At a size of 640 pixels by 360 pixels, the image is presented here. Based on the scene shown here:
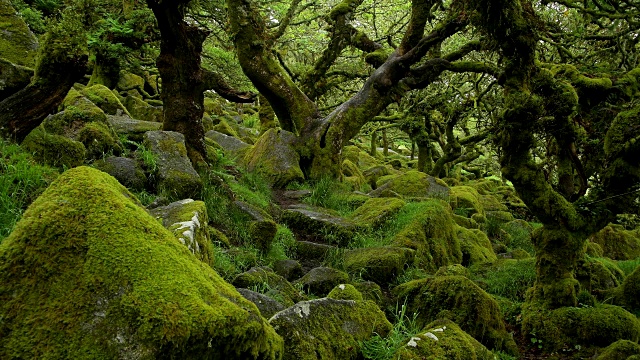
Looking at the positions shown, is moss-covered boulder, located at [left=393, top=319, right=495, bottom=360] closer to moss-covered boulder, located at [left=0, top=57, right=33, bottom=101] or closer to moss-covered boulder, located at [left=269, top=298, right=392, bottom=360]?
moss-covered boulder, located at [left=269, top=298, right=392, bottom=360]

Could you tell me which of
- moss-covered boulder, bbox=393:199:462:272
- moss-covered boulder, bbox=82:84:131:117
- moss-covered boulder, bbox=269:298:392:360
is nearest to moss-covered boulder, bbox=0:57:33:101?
moss-covered boulder, bbox=269:298:392:360

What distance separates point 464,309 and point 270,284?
2.13 metres

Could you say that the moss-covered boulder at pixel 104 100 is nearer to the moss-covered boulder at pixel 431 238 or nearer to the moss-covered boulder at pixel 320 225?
the moss-covered boulder at pixel 320 225

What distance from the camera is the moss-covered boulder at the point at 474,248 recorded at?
9.18 m

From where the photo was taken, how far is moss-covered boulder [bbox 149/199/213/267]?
3.72 meters

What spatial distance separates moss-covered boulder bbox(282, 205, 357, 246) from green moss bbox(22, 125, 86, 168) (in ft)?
13.2

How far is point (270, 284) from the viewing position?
15.5 feet

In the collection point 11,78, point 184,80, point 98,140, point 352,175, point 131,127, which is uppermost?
point 184,80

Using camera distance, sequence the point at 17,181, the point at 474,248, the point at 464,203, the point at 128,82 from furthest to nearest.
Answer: the point at 128,82 → the point at 464,203 → the point at 474,248 → the point at 17,181

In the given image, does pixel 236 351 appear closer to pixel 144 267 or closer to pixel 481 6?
pixel 144 267

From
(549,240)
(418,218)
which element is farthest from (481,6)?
(418,218)

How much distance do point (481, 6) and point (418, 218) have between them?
386 cm

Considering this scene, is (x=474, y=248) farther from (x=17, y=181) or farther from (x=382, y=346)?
(x=17, y=181)

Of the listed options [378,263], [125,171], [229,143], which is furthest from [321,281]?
[229,143]
